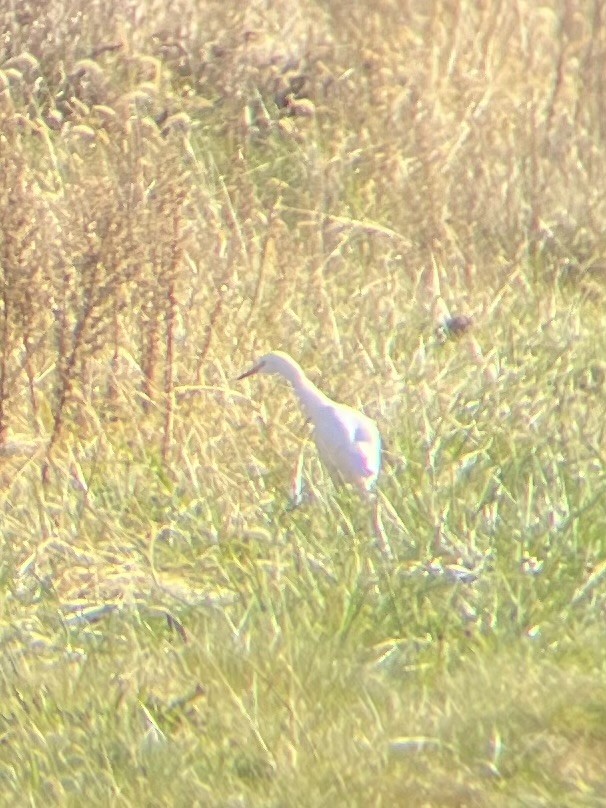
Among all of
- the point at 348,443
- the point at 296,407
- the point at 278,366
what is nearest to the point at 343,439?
the point at 348,443

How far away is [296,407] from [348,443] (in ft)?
2.94

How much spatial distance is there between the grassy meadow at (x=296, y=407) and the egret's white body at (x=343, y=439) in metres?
0.06

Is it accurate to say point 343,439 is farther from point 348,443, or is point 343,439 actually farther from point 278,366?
point 278,366

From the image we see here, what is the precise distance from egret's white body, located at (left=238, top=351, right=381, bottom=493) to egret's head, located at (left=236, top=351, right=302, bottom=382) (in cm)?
4

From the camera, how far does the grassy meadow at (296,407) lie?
347 centimetres

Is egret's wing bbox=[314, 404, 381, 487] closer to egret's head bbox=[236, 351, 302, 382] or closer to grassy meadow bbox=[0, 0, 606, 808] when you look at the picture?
grassy meadow bbox=[0, 0, 606, 808]

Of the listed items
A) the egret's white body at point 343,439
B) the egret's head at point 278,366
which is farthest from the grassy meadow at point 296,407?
the egret's head at point 278,366

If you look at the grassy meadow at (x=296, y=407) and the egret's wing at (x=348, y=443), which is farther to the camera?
the egret's wing at (x=348, y=443)

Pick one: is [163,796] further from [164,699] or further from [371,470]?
[371,470]

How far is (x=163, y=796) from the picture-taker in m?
3.34

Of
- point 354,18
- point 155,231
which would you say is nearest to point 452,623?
point 155,231

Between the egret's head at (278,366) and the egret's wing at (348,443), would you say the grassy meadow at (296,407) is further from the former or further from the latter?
the egret's head at (278,366)

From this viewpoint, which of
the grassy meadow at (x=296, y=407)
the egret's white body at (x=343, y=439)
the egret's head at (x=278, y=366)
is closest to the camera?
the grassy meadow at (x=296, y=407)

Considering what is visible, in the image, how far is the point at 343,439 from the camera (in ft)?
14.4
